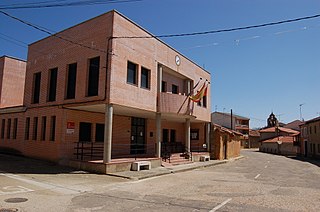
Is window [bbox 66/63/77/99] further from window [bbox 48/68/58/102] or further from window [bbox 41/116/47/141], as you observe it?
window [bbox 41/116/47/141]

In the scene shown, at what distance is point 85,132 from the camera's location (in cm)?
1789

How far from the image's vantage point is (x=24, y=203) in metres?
7.98

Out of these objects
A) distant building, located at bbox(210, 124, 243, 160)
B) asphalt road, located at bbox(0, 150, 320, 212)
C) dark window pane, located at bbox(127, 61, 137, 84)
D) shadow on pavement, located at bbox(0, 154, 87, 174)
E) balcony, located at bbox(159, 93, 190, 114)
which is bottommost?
asphalt road, located at bbox(0, 150, 320, 212)

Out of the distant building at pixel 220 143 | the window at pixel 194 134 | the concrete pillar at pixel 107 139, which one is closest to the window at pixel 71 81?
the concrete pillar at pixel 107 139

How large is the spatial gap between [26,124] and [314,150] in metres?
40.8

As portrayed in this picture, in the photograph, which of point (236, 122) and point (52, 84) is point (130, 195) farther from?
point (236, 122)

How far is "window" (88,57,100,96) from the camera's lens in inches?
631

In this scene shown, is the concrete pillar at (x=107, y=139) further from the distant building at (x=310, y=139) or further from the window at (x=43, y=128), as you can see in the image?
the distant building at (x=310, y=139)

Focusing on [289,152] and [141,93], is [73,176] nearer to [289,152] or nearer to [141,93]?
[141,93]

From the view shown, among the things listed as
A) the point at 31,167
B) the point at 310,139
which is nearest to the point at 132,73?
the point at 31,167

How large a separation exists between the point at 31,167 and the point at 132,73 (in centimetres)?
776

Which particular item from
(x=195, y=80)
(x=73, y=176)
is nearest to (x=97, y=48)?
(x=73, y=176)

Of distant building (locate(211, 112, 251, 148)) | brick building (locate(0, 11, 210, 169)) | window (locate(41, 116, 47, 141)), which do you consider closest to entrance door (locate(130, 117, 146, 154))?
brick building (locate(0, 11, 210, 169))

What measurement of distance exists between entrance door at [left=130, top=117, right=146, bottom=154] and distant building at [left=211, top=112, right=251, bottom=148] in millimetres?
51410
